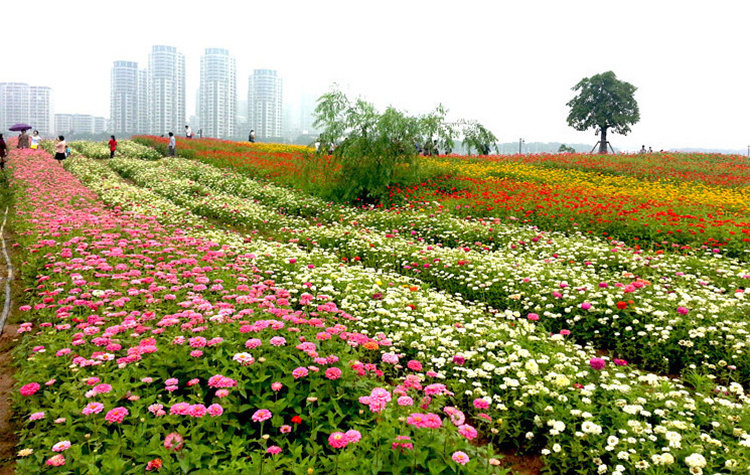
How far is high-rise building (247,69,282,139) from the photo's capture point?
10969cm

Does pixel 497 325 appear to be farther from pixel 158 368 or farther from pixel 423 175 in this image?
pixel 423 175

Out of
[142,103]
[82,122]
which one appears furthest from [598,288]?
[82,122]

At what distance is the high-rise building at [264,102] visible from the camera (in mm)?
109688

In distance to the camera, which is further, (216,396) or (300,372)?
(216,396)

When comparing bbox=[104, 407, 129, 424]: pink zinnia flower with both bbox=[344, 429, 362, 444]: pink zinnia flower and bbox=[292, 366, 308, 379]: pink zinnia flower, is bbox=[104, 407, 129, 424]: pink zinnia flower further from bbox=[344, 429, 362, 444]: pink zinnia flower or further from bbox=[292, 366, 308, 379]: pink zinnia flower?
bbox=[344, 429, 362, 444]: pink zinnia flower

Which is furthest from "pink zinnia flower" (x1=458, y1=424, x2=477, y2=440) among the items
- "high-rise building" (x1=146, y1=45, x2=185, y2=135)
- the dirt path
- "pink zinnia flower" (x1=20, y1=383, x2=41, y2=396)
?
"high-rise building" (x1=146, y1=45, x2=185, y2=135)

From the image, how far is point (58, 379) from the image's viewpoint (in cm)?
386

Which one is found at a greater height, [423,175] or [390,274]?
[423,175]

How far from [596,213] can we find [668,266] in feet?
12.2

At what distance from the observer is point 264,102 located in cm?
Result: 11100

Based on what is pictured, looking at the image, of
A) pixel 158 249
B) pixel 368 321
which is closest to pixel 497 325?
pixel 368 321

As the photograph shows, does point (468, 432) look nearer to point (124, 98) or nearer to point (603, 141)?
point (603, 141)

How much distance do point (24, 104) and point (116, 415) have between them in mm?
141924

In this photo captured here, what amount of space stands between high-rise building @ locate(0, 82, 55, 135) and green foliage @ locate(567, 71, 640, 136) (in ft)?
380
